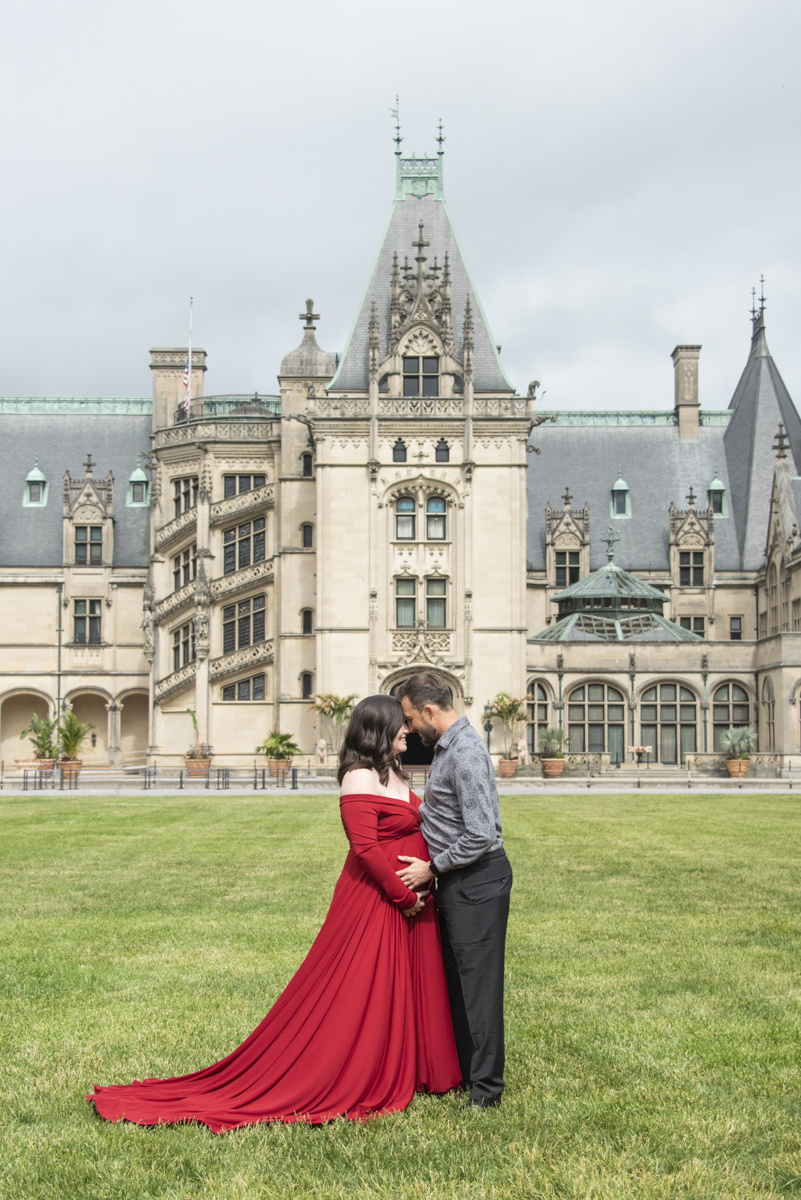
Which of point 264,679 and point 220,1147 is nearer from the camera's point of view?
point 220,1147

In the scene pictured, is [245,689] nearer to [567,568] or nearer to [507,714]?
[507,714]

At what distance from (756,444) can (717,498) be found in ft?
9.63

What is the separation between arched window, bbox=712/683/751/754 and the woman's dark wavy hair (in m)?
41.8

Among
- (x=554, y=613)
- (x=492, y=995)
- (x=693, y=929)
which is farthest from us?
(x=554, y=613)

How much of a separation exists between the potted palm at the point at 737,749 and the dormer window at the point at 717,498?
1396 centimetres

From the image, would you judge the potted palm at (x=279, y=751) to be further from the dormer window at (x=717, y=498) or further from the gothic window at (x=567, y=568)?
the dormer window at (x=717, y=498)

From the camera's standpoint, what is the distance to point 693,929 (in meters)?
11.5

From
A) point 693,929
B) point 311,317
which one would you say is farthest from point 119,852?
point 311,317

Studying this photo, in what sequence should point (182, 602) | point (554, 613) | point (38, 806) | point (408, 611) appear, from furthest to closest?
point (554, 613), point (182, 602), point (408, 611), point (38, 806)

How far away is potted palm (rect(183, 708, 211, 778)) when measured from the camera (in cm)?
4425

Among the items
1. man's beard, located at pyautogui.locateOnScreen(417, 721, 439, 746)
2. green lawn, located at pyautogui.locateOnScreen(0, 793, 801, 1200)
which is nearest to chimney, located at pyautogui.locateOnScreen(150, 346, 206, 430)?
green lawn, located at pyautogui.locateOnScreen(0, 793, 801, 1200)

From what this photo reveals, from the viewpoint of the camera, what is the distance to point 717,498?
55.4m

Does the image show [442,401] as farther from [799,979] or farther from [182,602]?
[799,979]

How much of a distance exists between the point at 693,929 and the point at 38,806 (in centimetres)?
2008
